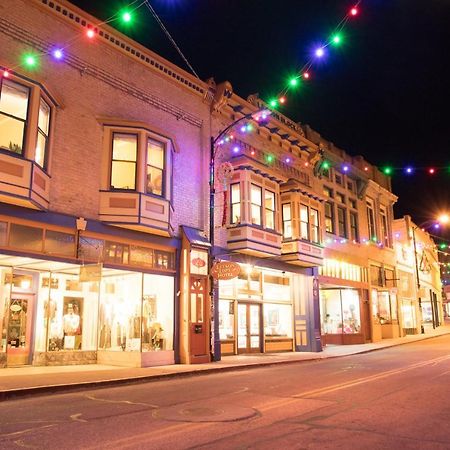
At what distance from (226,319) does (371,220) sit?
18.0 m

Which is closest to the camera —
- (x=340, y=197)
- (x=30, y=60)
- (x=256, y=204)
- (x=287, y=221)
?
(x=30, y=60)

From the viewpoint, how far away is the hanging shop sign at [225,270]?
1831cm

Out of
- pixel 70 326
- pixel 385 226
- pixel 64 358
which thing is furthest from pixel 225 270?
pixel 385 226

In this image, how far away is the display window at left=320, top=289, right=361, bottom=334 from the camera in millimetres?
30016

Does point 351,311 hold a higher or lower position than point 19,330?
higher

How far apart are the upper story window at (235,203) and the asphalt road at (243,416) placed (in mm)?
9602

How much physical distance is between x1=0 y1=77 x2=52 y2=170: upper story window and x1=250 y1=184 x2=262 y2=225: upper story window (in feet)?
32.9

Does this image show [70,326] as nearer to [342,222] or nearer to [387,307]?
[342,222]

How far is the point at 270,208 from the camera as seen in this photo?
22812mm

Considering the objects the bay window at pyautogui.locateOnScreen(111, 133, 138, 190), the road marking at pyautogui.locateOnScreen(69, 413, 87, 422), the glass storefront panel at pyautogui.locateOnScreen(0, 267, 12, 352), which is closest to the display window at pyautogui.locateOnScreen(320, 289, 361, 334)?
the bay window at pyautogui.locateOnScreen(111, 133, 138, 190)

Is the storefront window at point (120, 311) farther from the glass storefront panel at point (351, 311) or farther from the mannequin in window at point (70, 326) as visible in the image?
the glass storefront panel at point (351, 311)

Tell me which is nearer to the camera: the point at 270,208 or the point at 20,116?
the point at 20,116

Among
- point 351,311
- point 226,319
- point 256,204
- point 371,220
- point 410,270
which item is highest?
point 371,220

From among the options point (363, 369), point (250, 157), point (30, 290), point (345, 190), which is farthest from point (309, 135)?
point (30, 290)
